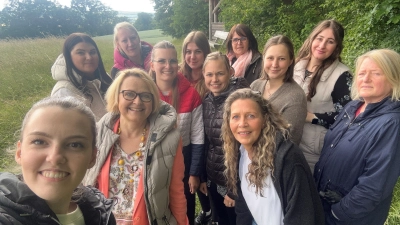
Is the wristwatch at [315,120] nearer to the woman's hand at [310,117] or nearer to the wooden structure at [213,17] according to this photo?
the woman's hand at [310,117]

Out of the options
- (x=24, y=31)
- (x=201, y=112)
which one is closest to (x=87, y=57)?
(x=201, y=112)

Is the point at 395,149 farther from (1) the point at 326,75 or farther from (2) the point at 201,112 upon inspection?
(2) the point at 201,112

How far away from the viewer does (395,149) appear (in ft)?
5.91

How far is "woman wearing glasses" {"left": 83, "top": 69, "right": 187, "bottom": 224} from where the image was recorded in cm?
195

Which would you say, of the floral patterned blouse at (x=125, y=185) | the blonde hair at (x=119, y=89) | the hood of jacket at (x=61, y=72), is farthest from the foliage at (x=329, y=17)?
the hood of jacket at (x=61, y=72)

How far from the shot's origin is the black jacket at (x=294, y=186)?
1733 millimetres

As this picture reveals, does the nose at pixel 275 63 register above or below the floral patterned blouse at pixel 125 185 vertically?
above

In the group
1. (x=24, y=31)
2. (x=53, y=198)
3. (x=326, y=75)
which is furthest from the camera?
(x=24, y=31)

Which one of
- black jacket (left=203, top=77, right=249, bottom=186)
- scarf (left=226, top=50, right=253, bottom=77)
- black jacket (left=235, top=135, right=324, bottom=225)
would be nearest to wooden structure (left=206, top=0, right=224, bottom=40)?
scarf (left=226, top=50, right=253, bottom=77)

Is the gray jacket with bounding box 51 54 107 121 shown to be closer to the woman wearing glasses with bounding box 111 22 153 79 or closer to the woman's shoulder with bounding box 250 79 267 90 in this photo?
the woman wearing glasses with bounding box 111 22 153 79

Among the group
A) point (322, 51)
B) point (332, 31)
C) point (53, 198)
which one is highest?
point (332, 31)

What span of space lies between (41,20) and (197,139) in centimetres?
3433

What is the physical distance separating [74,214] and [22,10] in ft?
121

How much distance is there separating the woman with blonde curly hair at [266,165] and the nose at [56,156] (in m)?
1.17
